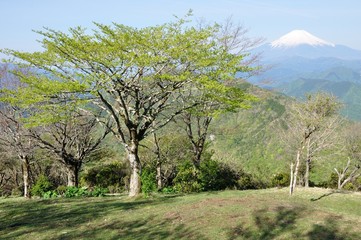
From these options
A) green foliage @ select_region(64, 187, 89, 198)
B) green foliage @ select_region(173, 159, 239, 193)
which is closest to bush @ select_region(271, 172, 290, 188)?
green foliage @ select_region(173, 159, 239, 193)

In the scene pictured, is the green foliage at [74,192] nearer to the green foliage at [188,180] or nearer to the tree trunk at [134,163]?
the tree trunk at [134,163]

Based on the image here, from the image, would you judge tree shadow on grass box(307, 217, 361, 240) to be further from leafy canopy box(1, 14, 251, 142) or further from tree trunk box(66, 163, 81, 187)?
tree trunk box(66, 163, 81, 187)

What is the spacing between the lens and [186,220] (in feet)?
41.4

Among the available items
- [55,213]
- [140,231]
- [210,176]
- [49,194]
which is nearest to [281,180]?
[210,176]

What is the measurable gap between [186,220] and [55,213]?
273 inches

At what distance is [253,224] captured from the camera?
38.3 ft

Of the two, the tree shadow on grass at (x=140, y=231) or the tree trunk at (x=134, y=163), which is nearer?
the tree shadow on grass at (x=140, y=231)

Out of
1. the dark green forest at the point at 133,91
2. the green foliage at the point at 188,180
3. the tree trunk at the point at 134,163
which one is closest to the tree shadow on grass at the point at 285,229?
the dark green forest at the point at 133,91

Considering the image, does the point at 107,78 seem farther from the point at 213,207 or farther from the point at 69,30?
the point at 213,207

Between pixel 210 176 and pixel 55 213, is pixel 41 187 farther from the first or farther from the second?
pixel 210 176

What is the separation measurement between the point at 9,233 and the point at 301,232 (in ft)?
34.0

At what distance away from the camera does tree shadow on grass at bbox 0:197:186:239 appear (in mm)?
13062

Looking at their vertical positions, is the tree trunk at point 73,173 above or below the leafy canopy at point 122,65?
below

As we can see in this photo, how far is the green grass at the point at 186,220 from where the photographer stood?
36.3ft
